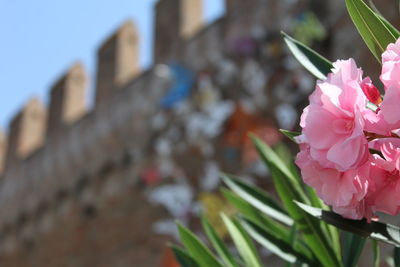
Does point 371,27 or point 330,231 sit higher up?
point 371,27

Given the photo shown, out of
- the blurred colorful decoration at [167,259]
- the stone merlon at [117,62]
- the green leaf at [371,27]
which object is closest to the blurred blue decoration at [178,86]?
the stone merlon at [117,62]

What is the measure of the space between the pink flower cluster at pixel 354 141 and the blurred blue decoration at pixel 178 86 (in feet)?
15.9

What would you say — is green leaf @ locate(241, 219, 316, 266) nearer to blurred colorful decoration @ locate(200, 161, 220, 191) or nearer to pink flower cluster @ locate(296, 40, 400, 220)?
pink flower cluster @ locate(296, 40, 400, 220)

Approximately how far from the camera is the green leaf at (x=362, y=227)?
3.10ft

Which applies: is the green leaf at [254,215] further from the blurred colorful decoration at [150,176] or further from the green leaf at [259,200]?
the blurred colorful decoration at [150,176]

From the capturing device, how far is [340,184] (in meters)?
0.83

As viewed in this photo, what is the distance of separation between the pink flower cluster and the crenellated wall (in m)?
3.44

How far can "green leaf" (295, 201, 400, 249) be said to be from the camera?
0.95m

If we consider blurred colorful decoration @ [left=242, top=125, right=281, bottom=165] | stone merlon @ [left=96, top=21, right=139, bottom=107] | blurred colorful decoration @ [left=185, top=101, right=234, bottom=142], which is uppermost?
stone merlon @ [left=96, top=21, right=139, bottom=107]

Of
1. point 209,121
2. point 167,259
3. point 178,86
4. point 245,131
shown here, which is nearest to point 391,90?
point 245,131

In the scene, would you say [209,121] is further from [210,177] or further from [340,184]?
[340,184]

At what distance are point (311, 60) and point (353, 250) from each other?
0.28m

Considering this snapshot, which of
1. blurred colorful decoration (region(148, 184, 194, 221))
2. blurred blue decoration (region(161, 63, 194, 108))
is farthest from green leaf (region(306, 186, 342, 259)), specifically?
blurred blue decoration (region(161, 63, 194, 108))

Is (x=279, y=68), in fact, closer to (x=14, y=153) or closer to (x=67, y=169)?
(x=67, y=169)
